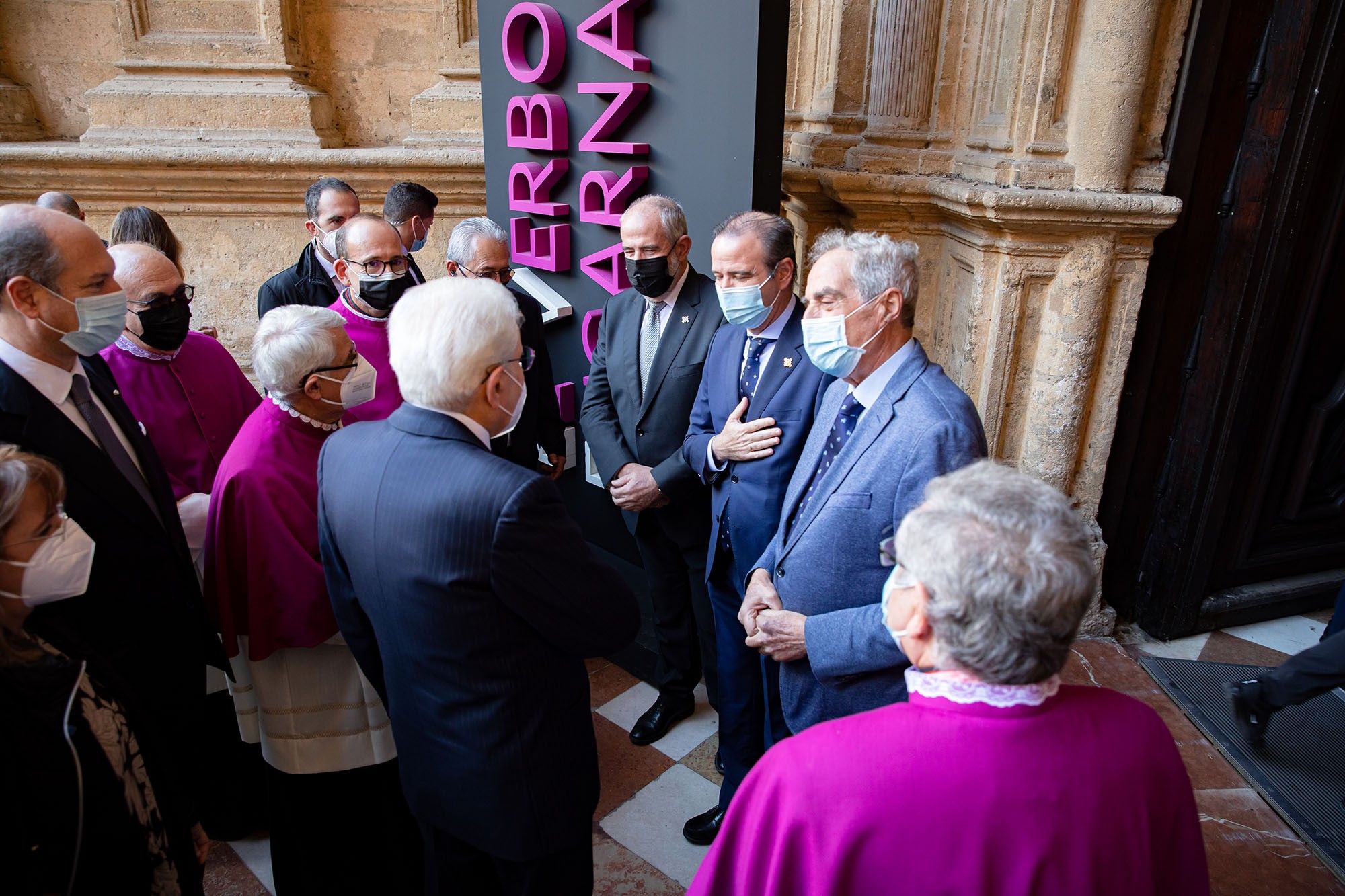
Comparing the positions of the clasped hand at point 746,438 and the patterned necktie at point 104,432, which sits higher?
the patterned necktie at point 104,432

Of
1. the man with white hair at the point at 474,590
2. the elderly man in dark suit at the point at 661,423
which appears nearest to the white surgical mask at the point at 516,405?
the man with white hair at the point at 474,590

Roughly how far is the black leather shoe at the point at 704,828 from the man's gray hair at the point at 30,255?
2.19 meters

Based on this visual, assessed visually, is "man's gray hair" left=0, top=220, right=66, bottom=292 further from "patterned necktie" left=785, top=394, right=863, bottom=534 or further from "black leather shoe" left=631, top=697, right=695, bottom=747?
"black leather shoe" left=631, top=697, right=695, bottom=747

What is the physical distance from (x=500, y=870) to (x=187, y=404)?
1641mm

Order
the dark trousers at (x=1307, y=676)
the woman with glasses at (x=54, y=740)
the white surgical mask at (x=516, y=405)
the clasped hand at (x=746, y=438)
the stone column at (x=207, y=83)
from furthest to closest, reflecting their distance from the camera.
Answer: the stone column at (x=207, y=83)
the dark trousers at (x=1307, y=676)
the clasped hand at (x=746, y=438)
the white surgical mask at (x=516, y=405)
the woman with glasses at (x=54, y=740)

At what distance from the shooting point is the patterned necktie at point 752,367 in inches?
99.6

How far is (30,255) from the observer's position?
1.89 m

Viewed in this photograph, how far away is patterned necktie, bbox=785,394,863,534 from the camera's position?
6.76ft

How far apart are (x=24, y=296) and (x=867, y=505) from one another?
6.19 ft

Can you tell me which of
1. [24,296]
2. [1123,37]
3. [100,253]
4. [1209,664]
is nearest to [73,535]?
[24,296]

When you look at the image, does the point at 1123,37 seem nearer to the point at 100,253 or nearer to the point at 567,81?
the point at 567,81

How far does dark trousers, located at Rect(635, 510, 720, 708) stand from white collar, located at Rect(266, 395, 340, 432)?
1155 mm

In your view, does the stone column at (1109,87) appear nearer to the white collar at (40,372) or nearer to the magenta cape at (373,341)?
the magenta cape at (373,341)

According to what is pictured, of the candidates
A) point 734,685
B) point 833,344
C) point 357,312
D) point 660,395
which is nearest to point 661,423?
point 660,395
